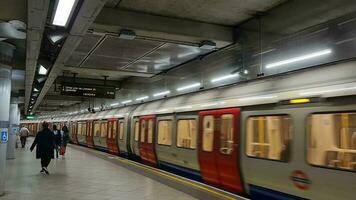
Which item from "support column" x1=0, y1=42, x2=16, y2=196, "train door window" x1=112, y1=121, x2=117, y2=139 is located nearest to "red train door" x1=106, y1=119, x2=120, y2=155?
"train door window" x1=112, y1=121, x2=117, y2=139

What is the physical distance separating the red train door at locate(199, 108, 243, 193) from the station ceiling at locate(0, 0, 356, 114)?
171cm

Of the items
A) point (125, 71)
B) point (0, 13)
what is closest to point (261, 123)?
point (0, 13)

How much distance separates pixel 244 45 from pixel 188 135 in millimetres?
2628

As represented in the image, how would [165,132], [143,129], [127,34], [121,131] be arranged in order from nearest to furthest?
[127,34]
[165,132]
[143,129]
[121,131]

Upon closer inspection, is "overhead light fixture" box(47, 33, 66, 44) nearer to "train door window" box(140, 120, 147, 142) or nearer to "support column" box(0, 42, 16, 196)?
"support column" box(0, 42, 16, 196)

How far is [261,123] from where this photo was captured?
258 inches

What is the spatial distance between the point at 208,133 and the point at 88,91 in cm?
913

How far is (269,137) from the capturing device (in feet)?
20.7

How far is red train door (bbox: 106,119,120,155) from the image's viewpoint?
1792 cm

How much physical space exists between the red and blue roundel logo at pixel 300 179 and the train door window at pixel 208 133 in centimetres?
278

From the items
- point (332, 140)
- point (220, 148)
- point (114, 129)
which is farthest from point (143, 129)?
point (332, 140)

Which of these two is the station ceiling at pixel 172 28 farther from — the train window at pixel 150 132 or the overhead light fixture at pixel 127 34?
the train window at pixel 150 132

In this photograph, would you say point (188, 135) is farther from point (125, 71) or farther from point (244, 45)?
point (125, 71)

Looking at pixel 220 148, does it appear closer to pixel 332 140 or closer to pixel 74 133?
pixel 332 140
